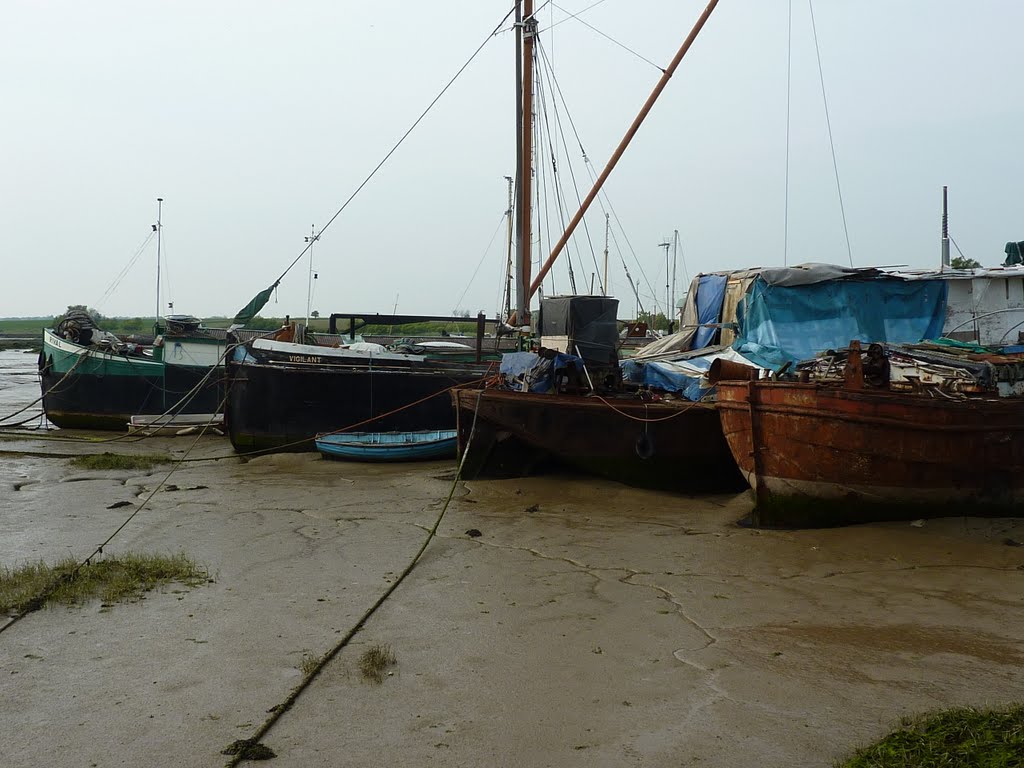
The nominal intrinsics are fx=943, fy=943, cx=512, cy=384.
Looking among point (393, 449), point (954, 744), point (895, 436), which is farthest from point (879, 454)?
point (393, 449)

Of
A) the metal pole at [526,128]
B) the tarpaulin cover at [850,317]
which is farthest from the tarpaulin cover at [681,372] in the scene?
the metal pole at [526,128]

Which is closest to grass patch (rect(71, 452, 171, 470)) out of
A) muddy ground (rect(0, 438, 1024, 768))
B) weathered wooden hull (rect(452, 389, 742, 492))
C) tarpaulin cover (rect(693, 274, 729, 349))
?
muddy ground (rect(0, 438, 1024, 768))

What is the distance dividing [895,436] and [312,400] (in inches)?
437

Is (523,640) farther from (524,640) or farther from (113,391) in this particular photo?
(113,391)

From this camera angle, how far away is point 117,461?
53.2ft

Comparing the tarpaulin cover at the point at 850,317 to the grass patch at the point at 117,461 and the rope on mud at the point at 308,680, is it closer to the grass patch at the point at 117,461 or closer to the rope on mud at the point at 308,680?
the rope on mud at the point at 308,680

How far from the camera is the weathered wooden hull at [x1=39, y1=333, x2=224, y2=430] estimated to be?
907 inches

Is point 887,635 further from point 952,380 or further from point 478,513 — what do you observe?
point 478,513

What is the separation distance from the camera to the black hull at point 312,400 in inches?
695

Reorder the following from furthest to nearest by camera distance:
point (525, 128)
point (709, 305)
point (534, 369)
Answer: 1. point (525, 128)
2. point (709, 305)
3. point (534, 369)

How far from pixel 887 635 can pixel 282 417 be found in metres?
13.1

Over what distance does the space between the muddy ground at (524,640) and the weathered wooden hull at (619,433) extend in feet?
4.39

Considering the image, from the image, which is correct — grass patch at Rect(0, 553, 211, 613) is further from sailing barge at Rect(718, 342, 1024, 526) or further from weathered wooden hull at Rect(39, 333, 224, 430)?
weathered wooden hull at Rect(39, 333, 224, 430)

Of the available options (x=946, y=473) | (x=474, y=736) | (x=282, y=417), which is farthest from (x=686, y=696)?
(x=282, y=417)
